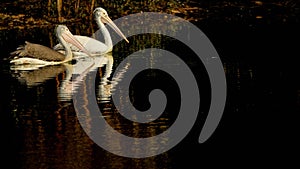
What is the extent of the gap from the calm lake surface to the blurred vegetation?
177 inches

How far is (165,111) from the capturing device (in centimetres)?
1487

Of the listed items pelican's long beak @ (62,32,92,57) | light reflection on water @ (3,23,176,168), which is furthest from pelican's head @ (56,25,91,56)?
light reflection on water @ (3,23,176,168)

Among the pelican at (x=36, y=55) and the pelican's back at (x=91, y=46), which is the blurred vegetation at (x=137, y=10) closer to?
the pelican's back at (x=91, y=46)

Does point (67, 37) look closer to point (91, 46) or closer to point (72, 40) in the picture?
point (72, 40)

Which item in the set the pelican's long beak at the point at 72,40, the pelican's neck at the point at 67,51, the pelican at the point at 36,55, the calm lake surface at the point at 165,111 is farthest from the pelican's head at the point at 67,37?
the pelican at the point at 36,55

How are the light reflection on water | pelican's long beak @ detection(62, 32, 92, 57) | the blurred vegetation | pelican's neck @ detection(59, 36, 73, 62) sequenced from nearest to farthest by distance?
the light reflection on water → pelican's neck @ detection(59, 36, 73, 62) → pelican's long beak @ detection(62, 32, 92, 57) → the blurred vegetation

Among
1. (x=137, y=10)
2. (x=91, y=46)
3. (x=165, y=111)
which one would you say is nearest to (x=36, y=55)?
(x=91, y=46)

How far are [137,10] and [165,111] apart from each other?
15535mm

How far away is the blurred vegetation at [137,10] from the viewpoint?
94.3ft

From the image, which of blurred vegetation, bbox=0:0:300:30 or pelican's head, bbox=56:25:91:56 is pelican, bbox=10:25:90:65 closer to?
pelican's head, bbox=56:25:91:56

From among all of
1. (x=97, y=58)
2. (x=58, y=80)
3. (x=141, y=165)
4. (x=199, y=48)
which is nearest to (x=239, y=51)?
(x=199, y=48)

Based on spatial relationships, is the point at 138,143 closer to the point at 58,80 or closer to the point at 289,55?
the point at 58,80

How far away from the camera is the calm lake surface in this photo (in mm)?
11914

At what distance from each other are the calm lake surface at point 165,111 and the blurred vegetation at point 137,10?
14.7ft
